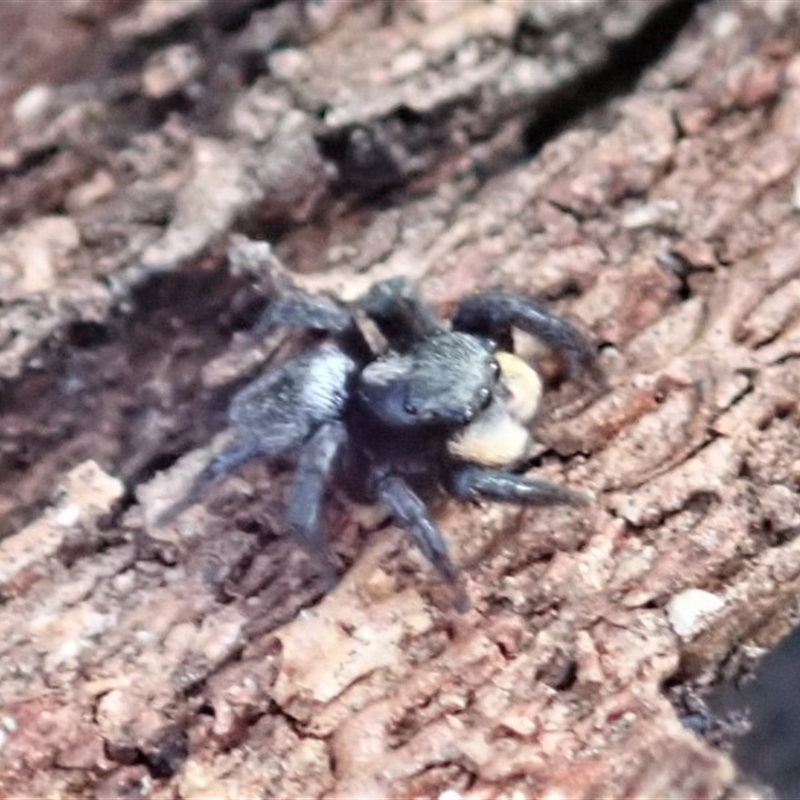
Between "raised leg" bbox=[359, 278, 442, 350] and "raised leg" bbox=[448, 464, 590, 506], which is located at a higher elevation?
"raised leg" bbox=[359, 278, 442, 350]

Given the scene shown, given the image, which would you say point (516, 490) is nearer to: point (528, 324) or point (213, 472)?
point (528, 324)

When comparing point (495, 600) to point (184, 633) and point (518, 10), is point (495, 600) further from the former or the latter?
point (518, 10)

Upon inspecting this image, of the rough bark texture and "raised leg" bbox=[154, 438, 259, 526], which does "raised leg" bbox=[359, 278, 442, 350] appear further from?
"raised leg" bbox=[154, 438, 259, 526]

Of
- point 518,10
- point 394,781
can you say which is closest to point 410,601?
point 394,781

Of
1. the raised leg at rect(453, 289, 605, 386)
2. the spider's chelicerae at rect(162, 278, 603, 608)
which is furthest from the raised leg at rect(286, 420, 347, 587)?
the raised leg at rect(453, 289, 605, 386)

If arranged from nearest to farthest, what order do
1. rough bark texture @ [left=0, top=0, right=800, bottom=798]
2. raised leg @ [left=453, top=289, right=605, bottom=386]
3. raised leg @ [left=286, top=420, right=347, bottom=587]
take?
rough bark texture @ [left=0, top=0, right=800, bottom=798]
raised leg @ [left=286, top=420, right=347, bottom=587]
raised leg @ [left=453, top=289, right=605, bottom=386]

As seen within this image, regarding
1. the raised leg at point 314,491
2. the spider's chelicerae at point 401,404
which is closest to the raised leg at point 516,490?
the spider's chelicerae at point 401,404

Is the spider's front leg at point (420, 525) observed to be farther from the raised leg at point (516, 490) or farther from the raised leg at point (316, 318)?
the raised leg at point (316, 318)
